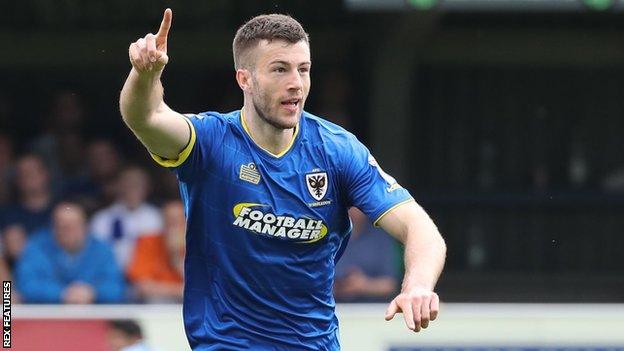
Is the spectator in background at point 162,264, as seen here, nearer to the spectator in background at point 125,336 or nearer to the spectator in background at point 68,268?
the spectator in background at point 68,268

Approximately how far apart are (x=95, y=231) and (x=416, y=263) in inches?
208

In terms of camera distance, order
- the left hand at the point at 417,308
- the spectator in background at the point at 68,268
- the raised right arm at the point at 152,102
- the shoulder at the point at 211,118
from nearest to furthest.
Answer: the left hand at the point at 417,308 → the raised right arm at the point at 152,102 → the shoulder at the point at 211,118 → the spectator in background at the point at 68,268

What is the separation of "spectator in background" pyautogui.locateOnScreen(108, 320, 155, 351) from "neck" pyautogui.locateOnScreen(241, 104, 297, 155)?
3.43 metres

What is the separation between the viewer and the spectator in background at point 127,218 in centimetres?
958

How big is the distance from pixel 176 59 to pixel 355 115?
1677mm

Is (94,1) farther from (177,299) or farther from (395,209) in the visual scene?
(395,209)

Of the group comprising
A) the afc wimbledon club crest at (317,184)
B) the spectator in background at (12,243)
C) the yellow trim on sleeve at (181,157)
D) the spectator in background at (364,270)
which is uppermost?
the afc wimbledon club crest at (317,184)

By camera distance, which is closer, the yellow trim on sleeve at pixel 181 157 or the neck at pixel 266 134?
the yellow trim on sleeve at pixel 181 157

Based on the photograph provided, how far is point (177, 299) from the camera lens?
931 cm

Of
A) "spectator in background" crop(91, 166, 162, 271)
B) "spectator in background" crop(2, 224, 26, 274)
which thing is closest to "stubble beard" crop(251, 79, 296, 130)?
"spectator in background" crop(91, 166, 162, 271)

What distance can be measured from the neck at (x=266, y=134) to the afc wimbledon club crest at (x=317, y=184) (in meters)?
0.15

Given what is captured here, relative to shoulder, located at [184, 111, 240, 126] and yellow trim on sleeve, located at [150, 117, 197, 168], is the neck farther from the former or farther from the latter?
yellow trim on sleeve, located at [150, 117, 197, 168]

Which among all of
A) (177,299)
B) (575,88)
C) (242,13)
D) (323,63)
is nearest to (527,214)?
(575,88)

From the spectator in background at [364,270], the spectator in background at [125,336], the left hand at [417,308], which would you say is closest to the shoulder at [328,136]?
the left hand at [417,308]
